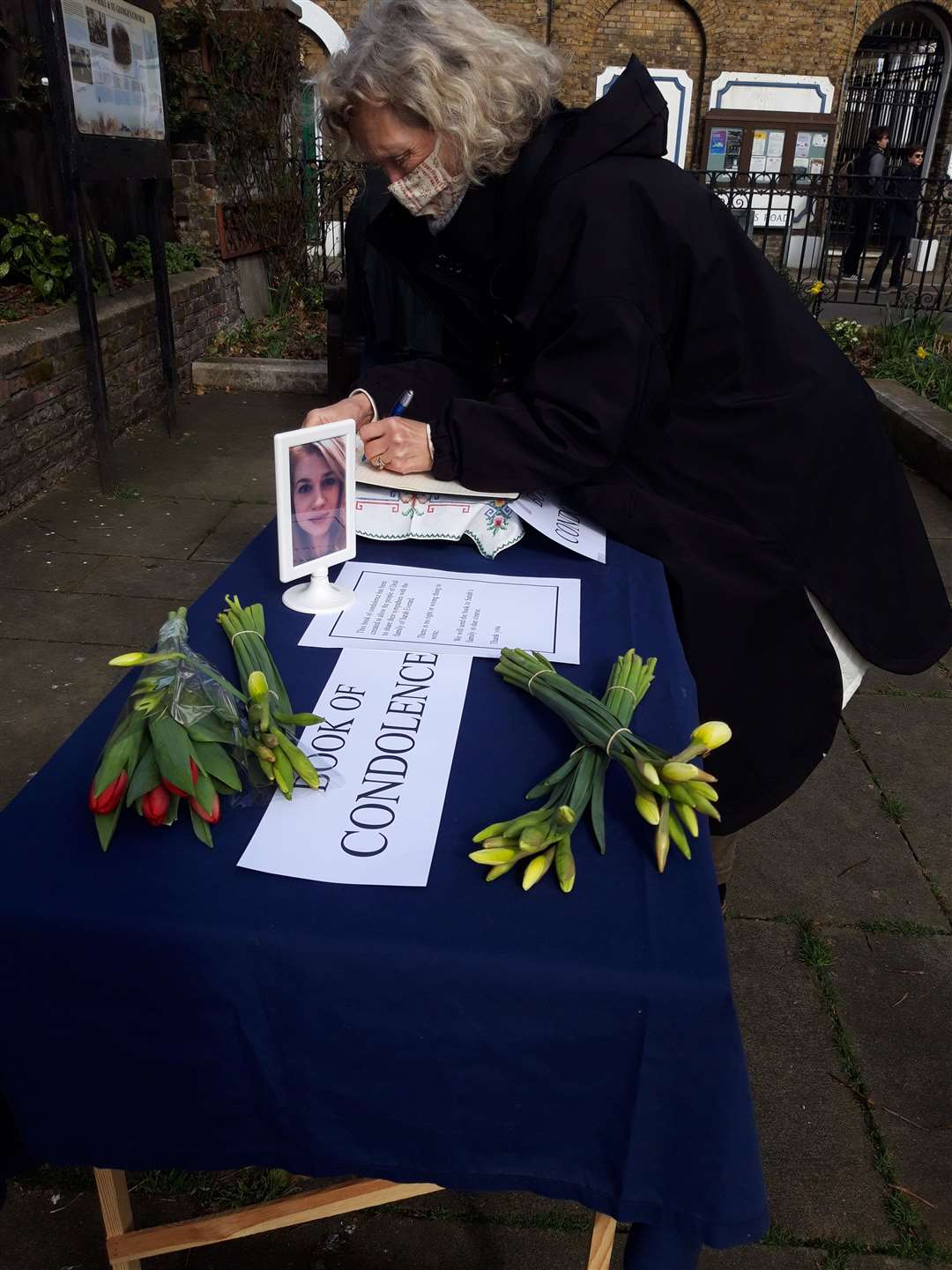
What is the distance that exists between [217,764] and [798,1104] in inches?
60.2

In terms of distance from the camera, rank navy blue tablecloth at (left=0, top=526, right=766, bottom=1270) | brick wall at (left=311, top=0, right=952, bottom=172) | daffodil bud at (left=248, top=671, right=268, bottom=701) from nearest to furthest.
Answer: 1. navy blue tablecloth at (left=0, top=526, right=766, bottom=1270)
2. daffodil bud at (left=248, top=671, right=268, bottom=701)
3. brick wall at (left=311, top=0, right=952, bottom=172)

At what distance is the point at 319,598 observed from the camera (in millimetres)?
1566

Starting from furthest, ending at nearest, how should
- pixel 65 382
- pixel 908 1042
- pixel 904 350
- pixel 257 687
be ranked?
1. pixel 904 350
2. pixel 65 382
3. pixel 908 1042
4. pixel 257 687

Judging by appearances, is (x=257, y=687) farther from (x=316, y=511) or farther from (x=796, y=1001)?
(x=796, y=1001)

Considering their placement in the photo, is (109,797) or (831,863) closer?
(109,797)

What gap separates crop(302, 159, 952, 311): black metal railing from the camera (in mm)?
8180

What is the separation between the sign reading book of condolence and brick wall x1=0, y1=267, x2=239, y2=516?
971 millimetres

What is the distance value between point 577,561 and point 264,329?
6933 millimetres

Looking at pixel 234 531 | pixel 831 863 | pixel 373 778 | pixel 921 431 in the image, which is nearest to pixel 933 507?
pixel 921 431

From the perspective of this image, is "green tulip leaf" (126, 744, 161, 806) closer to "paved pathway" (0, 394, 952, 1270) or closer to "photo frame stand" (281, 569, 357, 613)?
"photo frame stand" (281, 569, 357, 613)

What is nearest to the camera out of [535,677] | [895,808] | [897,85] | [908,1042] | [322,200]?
[535,677]

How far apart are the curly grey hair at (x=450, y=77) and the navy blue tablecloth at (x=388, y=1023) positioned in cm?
111

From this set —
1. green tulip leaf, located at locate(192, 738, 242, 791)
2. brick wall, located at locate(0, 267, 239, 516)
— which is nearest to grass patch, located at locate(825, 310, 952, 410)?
brick wall, located at locate(0, 267, 239, 516)

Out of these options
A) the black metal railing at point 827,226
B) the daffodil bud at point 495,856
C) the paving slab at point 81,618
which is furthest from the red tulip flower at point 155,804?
the black metal railing at point 827,226
